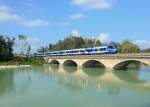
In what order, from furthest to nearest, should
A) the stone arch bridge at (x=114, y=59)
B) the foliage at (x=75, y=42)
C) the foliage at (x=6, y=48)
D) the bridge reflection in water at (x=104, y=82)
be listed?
the foliage at (x=75, y=42) → the foliage at (x=6, y=48) → the stone arch bridge at (x=114, y=59) → the bridge reflection in water at (x=104, y=82)

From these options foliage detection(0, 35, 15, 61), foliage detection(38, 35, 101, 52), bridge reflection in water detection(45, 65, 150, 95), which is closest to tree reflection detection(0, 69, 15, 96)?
bridge reflection in water detection(45, 65, 150, 95)

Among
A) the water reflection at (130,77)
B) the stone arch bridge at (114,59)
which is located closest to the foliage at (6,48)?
the stone arch bridge at (114,59)

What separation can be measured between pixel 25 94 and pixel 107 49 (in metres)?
35.7

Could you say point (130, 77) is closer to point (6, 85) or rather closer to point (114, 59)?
point (114, 59)

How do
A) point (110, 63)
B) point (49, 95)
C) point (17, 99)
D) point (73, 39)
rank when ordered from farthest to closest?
1. point (73, 39)
2. point (110, 63)
3. point (49, 95)
4. point (17, 99)

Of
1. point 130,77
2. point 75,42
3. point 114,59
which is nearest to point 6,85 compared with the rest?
point 130,77

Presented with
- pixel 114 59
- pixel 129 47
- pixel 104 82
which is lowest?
pixel 104 82

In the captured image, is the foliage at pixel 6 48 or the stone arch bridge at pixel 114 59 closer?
the stone arch bridge at pixel 114 59

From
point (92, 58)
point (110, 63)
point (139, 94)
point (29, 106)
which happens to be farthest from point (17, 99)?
point (92, 58)

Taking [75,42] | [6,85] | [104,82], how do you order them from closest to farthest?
[6,85] < [104,82] < [75,42]

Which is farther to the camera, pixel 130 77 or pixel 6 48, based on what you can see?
pixel 6 48

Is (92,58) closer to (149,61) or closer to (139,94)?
(149,61)

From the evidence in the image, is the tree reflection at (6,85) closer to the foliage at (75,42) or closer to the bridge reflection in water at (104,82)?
the bridge reflection in water at (104,82)

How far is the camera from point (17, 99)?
71.7 feet
